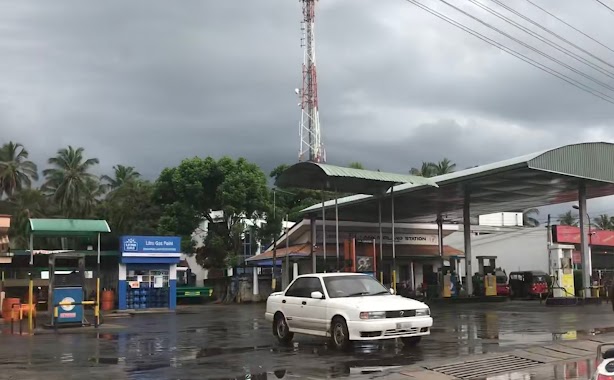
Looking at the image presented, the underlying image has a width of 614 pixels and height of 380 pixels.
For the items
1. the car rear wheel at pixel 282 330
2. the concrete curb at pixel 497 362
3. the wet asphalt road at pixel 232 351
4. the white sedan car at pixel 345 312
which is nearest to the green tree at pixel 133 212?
the wet asphalt road at pixel 232 351

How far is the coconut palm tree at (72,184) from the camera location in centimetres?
6053

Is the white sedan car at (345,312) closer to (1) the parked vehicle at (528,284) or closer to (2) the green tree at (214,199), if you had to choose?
(1) the parked vehicle at (528,284)

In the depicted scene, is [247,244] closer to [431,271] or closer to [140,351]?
[431,271]

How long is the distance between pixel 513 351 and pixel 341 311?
346 centimetres

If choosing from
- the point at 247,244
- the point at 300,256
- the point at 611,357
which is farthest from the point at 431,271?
the point at 611,357

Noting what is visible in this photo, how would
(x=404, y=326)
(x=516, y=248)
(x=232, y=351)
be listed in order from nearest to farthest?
(x=404, y=326) → (x=232, y=351) → (x=516, y=248)

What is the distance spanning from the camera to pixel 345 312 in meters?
13.6

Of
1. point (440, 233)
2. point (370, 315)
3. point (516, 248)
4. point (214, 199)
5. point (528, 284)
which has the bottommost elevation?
point (528, 284)

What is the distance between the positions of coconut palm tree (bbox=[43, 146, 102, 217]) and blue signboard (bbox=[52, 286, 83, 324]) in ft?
133

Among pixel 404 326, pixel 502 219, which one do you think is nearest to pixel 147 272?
pixel 404 326

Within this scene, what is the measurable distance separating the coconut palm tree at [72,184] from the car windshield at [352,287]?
49.8 meters

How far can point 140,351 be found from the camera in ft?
48.8

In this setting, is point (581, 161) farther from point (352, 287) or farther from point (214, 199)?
point (214, 199)

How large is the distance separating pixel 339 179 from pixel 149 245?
39.9 feet
